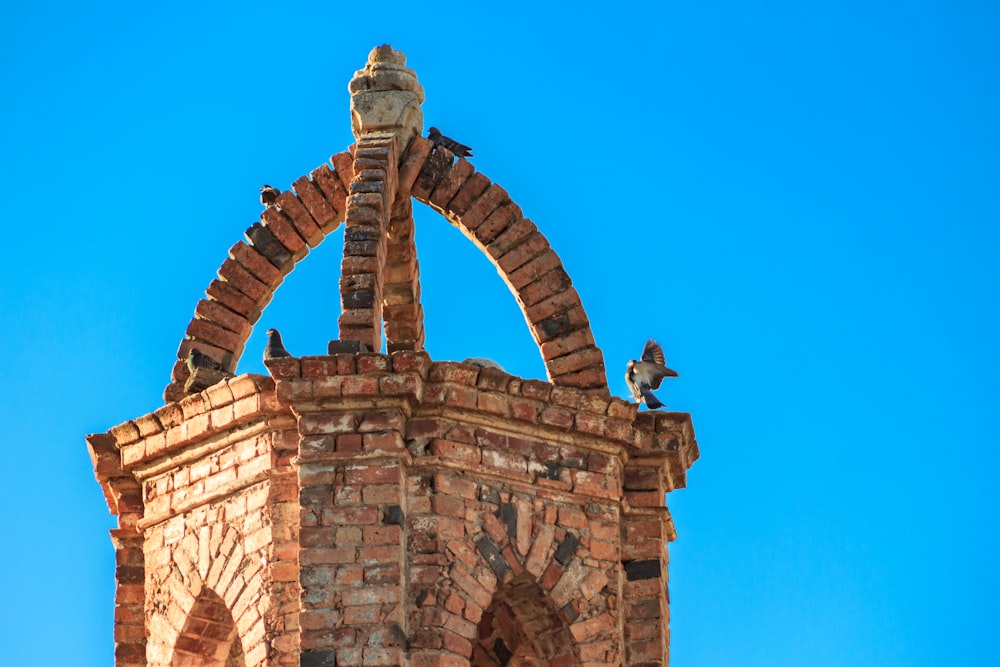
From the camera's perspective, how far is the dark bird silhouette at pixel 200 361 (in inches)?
677

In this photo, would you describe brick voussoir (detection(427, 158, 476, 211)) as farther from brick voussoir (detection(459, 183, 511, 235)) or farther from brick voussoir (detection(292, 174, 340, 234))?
brick voussoir (detection(292, 174, 340, 234))

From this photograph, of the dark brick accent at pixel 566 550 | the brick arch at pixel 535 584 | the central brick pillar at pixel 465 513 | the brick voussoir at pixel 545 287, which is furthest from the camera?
the brick voussoir at pixel 545 287

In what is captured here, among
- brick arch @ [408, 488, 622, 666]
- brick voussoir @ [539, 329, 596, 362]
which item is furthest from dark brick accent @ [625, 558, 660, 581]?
brick voussoir @ [539, 329, 596, 362]

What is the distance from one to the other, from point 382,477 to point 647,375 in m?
2.34

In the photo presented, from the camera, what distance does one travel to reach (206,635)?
16.7 m

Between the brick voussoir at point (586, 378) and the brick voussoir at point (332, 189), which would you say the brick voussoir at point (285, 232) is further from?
the brick voussoir at point (586, 378)

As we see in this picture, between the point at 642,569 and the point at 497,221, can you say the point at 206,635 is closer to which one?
the point at 642,569

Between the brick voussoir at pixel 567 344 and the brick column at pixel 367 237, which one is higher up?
the brick column at pixel 367 237

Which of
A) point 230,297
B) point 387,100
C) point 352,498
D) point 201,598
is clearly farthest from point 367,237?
point 201,598

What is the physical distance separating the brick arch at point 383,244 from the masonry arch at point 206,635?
4.87ft

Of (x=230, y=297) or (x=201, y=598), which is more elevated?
(x=230, y=297)

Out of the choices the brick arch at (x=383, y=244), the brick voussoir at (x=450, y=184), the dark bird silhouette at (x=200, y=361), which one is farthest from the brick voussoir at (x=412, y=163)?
the dark bird silhouette at (x=200, y=361)

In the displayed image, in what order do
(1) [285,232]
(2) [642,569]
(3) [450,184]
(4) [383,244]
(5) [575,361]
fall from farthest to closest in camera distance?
(1) [285,232] → (3) [450,184] → (5) [575,361] → (4) [383,244] → (2) [642,569]

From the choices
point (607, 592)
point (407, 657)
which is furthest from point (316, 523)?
point (607, 592)
